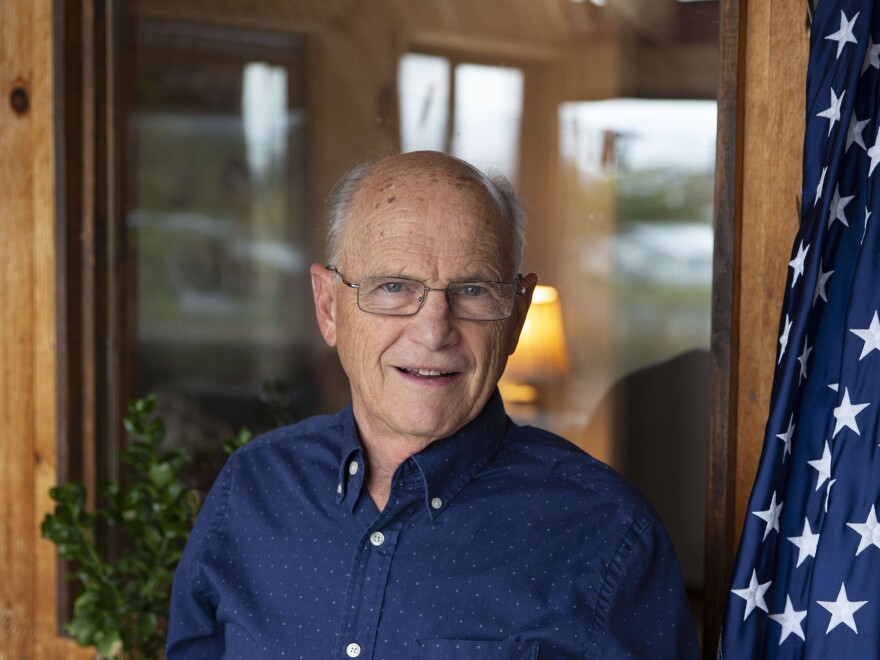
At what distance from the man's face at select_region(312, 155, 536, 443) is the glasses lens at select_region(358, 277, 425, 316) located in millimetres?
11

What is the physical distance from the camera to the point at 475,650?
1.43 metres

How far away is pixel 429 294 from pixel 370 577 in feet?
1.35

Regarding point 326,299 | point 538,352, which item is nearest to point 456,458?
point 326,299

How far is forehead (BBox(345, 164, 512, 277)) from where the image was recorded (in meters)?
1.50

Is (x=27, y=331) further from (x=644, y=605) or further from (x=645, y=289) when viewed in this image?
(x=644, y=605)

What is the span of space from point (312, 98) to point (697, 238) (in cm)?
182

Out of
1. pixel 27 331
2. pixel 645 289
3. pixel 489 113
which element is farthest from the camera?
pixel 489 113

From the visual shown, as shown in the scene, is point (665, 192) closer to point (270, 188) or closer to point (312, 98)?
point (312, 98)

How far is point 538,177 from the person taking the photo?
8.77 ft

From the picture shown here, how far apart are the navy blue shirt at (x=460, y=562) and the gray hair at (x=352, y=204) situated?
0.84 feet

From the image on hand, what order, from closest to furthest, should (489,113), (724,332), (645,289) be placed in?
(724,332), (645,289), (489,113)

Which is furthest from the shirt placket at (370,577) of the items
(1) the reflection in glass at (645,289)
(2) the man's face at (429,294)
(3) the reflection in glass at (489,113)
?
(3) the reflection in glass at (489,113)

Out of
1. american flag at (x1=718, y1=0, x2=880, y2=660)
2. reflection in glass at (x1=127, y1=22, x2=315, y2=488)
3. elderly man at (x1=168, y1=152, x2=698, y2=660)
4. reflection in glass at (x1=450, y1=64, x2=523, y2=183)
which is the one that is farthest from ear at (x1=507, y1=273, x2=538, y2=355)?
reflection in glass at (x1=127, y1=22, x2=315, y2=488)

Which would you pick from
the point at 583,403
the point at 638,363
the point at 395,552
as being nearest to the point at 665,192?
the point at 638,363
